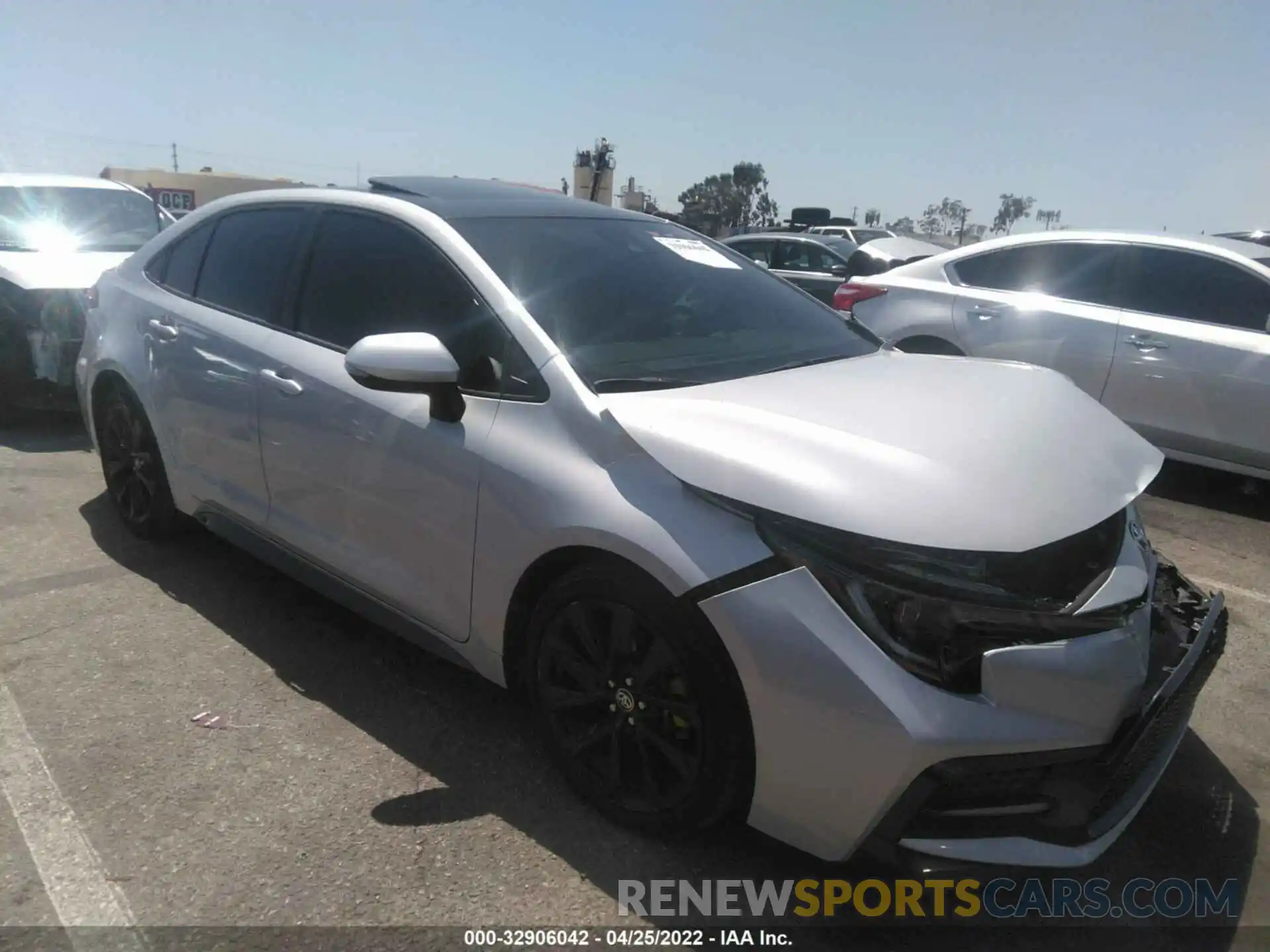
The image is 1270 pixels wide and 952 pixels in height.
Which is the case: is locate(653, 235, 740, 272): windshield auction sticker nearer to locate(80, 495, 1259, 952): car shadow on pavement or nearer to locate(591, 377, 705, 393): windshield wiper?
locate(591, 377, 705, 393): windshield wiper

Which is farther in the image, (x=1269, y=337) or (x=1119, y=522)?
(x=1269, y=337)

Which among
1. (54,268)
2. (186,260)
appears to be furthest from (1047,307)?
(54,268)

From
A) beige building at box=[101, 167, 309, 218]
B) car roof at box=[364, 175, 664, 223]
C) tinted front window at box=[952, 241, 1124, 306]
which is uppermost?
car roof at box=[364, 175, 664, 223]

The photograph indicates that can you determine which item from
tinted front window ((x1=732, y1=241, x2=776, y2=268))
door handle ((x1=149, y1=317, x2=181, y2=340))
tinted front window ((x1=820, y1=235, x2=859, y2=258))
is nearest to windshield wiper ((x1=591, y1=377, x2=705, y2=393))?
door handle ((x1=149, y1=317, x2=181, y2=340))

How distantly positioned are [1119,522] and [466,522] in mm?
1688

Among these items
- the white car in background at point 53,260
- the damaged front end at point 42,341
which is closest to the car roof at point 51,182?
the white car in background at point 53,260

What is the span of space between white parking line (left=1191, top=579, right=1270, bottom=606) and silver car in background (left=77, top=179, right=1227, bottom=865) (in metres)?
1.87

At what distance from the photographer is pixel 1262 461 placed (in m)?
5.31

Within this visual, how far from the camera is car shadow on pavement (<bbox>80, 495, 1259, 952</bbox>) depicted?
2260 millimetres

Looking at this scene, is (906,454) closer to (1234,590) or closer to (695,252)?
(695,252)

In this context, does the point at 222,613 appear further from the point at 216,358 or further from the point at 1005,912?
the point at 1005,912

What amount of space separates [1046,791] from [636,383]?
1357mm

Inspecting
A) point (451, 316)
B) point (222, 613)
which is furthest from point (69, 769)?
point (451, 316)

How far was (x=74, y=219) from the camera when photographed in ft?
24.9
